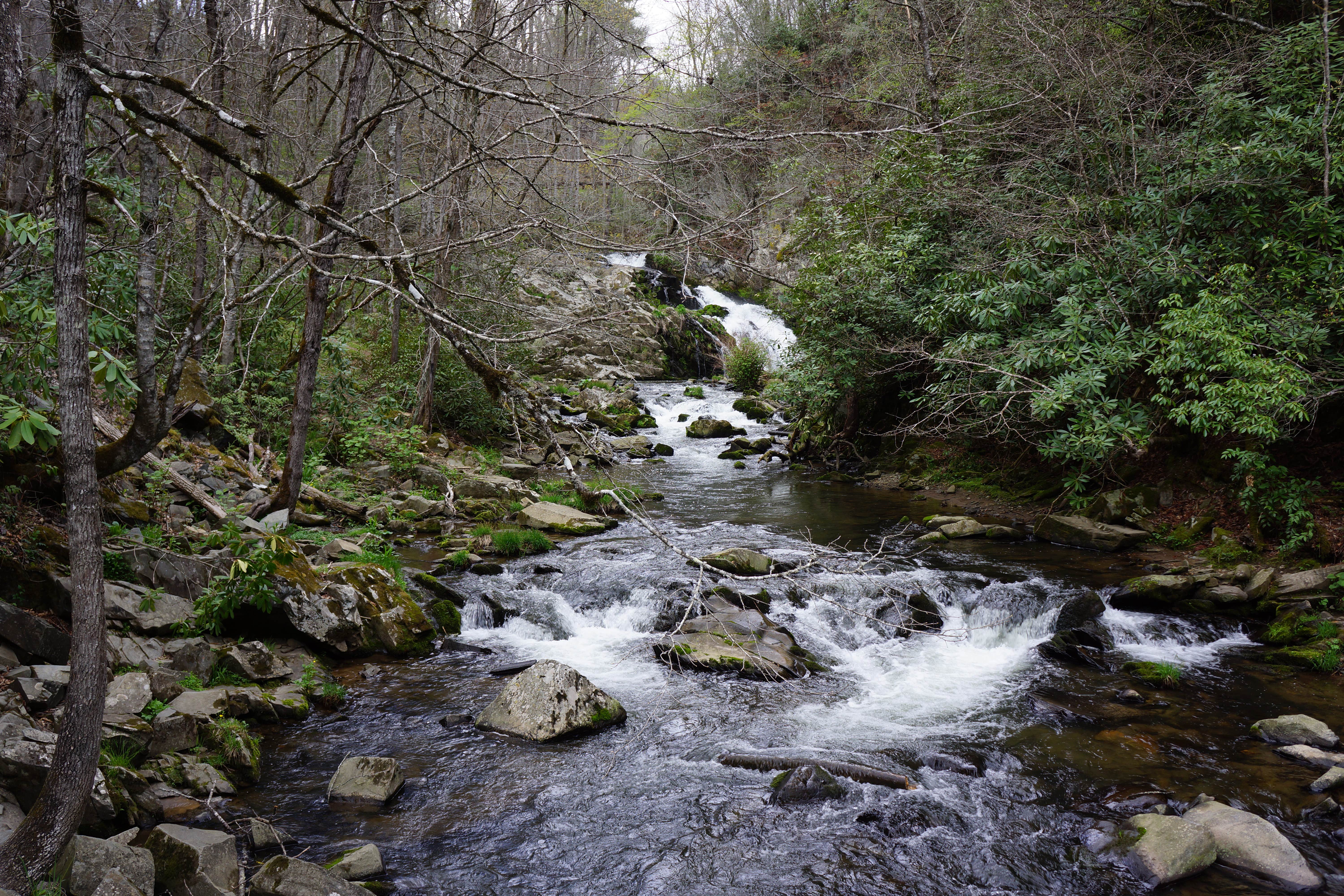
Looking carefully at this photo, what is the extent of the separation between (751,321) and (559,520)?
1896cm

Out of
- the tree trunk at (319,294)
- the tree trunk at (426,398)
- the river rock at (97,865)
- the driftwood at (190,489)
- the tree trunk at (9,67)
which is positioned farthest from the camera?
the tree trunk at (426,398)

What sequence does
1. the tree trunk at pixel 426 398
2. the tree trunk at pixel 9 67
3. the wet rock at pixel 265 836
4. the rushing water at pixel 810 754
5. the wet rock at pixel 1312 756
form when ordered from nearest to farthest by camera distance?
the tree trunk at pixel 9 67 < the wet rock at pixel 265 836 < the rushing water at pixel 810 754 < the wet rock at pixel 1312 756 < the tree trunk at pixel 426 398

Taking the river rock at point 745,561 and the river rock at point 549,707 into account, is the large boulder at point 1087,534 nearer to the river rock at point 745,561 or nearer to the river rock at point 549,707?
the river rock at point 745,561

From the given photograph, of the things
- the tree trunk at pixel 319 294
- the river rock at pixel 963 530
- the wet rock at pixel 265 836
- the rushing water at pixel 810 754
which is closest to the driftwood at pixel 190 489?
the tree trunk at pixel 319 294

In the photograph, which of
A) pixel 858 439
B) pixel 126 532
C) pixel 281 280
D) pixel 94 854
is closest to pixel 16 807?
pixel 94 854

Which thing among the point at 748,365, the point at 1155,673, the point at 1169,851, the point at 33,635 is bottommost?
the point at 1169,851

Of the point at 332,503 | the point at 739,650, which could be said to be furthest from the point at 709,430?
the point at 739,650

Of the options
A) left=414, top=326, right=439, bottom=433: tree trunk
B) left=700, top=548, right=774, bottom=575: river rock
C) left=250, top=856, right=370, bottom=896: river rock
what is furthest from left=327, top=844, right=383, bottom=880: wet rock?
left=414, top=326, right=439, bottom=433: tree trunk

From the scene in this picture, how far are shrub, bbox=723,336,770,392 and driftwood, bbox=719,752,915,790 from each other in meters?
18.3

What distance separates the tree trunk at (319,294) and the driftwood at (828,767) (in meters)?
5.55

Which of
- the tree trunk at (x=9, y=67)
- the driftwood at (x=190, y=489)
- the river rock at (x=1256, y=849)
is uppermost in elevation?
the tree trunk at (x=9, y=67)

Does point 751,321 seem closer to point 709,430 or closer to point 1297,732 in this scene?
point 709,430

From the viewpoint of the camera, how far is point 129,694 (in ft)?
16.0

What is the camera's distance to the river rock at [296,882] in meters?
3.72
